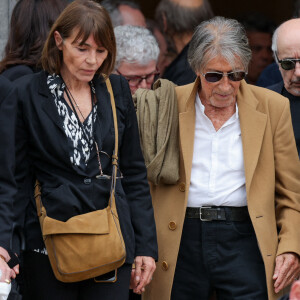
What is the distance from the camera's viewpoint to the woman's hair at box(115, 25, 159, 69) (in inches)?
198

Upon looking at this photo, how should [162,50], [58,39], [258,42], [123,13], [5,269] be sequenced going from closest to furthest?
[5,269] < [58,39] < [123,13] < [162,50] < [258,42]

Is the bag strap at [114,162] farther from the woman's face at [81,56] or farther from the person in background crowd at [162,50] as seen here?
the person in background crowd at [162,50]

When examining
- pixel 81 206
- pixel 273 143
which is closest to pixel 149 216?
pixel 81 206

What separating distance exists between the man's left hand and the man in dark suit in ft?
4.49

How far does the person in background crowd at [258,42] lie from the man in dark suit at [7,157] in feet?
Result: 12.6

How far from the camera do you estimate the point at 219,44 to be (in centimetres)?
410

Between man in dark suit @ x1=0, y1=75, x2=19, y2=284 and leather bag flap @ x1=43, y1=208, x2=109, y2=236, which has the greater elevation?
man in dark suit @ x1=0, y1=75, x2=19, y2=284

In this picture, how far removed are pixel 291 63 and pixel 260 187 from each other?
3.11 ft

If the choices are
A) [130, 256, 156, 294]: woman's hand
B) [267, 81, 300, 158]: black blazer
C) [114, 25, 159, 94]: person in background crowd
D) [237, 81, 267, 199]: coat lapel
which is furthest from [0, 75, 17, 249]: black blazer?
[267, 81, 300, 158]: black blazer

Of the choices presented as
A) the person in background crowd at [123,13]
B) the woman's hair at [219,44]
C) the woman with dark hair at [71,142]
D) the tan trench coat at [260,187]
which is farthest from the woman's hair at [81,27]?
the person in background crowd at [123,13]

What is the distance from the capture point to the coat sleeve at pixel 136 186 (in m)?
3.90

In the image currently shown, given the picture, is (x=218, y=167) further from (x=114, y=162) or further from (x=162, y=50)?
(x=162, y=50)

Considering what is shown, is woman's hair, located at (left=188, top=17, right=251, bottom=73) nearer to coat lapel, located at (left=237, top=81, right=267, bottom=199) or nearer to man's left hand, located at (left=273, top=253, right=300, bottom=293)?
coat lapel, located at (left=237, top=81, right=267, bottom=199)

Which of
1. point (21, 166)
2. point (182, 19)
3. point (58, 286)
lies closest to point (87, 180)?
point (21, 166)
